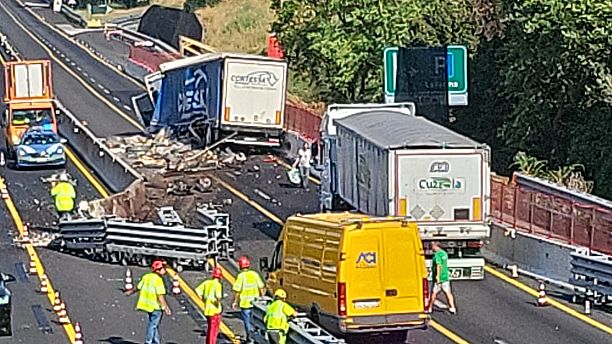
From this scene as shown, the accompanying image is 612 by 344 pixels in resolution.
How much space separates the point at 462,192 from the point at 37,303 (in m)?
9.20

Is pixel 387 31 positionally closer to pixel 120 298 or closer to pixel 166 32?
pixel 120 298

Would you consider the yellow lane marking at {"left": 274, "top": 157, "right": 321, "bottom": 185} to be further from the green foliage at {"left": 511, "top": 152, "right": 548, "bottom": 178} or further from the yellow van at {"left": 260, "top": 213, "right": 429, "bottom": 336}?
the yellow van at {"left": 260, "top": 213, "right": 429, "bottom": 336}

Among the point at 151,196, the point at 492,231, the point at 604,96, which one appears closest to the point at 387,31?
the point at 604,96

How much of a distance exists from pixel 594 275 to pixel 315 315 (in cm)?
681

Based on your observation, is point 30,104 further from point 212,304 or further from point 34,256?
point 212,304

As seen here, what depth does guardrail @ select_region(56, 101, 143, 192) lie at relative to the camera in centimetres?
4503

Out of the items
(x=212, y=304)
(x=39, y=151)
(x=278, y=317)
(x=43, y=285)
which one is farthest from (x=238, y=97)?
(x=278, y=317)

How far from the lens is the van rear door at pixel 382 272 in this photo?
76.6ft

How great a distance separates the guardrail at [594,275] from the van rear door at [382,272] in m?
5.90

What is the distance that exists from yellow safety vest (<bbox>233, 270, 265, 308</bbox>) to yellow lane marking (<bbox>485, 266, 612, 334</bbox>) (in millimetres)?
6789

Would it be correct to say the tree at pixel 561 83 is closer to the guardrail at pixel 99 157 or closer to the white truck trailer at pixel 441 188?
the guardrail at pixel 99 157

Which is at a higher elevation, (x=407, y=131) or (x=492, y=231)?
(x=407, y=131)

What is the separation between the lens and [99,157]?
161 ft

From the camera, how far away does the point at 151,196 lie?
139 ft
